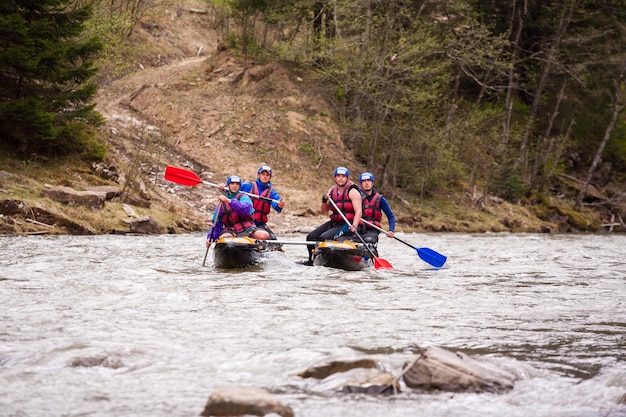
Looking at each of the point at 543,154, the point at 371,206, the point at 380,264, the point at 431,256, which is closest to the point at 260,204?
the point at 371,206

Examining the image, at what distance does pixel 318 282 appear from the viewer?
393 inches

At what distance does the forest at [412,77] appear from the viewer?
16984 millimetres

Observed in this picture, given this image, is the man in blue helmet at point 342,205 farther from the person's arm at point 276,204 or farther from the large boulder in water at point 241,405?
the large boulder in water at point 241,405

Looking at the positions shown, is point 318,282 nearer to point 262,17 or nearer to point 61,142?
point 61,142

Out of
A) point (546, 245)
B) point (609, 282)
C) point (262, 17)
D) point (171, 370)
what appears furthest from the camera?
point (262, 17)

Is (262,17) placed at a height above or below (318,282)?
above

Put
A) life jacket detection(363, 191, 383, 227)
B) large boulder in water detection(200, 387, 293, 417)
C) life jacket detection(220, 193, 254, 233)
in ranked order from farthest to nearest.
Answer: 1. life jacket detection(363, 191, 383, 227)
2. life jacket detection(220, 193, 254, 233)
3. large boulder in water detection(200, 387, 293, 417)

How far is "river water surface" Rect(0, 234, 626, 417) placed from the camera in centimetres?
469

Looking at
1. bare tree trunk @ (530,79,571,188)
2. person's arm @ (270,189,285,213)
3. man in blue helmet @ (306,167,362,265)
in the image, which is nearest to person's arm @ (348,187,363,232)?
man in blue helmet @ (306,167,362,265)

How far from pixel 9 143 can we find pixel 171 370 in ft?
44.9

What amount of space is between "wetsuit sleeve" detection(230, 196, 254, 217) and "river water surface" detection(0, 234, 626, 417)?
930mm

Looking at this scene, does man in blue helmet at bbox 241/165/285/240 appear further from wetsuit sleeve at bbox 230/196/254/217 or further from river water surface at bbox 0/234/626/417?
river water surface at bbox 0/234/626/417

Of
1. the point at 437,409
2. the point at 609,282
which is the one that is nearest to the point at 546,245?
the point at 609,282

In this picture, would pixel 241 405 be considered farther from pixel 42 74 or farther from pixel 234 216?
pixel 42 74
